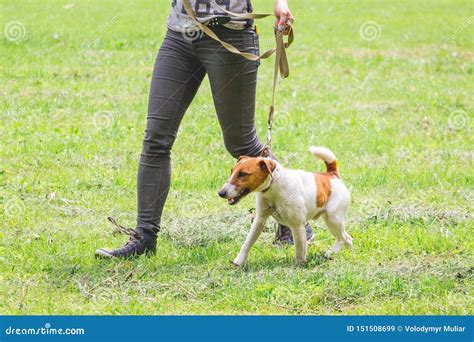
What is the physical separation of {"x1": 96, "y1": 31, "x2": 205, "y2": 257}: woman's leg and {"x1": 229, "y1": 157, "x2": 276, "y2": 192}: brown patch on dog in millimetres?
618

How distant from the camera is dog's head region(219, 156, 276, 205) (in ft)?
18.5

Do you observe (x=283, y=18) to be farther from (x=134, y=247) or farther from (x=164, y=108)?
(x=134, y=247)

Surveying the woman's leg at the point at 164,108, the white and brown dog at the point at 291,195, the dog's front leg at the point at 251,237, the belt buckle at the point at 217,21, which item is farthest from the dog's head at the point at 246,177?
the belt buckle at the point at 217,21

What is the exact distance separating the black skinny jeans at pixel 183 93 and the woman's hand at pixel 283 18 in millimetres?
240

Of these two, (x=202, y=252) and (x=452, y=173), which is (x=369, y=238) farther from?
(x=452, y=173)

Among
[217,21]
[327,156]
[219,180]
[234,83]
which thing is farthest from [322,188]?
[219,180]

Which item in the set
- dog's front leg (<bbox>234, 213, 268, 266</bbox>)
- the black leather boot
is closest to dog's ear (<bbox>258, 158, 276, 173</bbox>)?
dog's front leg (<bbox>234, 213, 268, 266</bbox>)

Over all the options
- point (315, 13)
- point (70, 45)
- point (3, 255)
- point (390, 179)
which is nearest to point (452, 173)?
point (390, 179)

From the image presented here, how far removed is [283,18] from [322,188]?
1054 millimetres

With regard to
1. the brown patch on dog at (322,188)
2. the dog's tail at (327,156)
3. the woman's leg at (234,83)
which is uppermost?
the woman's leg at (234,83)

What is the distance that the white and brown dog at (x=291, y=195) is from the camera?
18.6ft

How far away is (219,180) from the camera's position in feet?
27.3

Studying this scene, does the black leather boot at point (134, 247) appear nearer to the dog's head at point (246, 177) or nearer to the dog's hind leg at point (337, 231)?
the dog's head at point (246, 177)

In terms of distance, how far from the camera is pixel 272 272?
591cm
